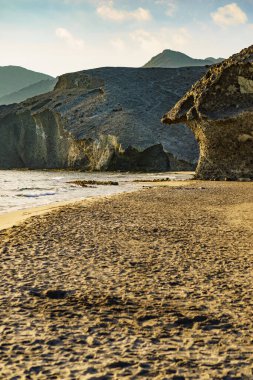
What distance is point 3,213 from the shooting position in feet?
36.8

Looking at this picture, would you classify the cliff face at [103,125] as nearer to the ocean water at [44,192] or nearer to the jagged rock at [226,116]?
the jagged rock at [226,116]

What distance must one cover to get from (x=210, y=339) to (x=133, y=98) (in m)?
47.8

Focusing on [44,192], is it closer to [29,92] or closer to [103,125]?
[103,125]

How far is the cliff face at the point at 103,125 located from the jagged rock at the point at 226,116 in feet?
62.3

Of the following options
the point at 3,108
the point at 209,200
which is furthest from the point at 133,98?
the point at 209,200

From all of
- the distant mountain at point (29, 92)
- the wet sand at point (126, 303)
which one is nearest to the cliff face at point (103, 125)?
the wet sand at point (126, 303)

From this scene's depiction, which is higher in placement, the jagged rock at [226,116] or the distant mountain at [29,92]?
the distant mountain at [29,92]

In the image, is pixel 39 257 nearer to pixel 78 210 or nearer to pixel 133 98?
pixel 78 210

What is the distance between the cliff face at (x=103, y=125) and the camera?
4472cm

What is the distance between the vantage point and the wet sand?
2627 mm

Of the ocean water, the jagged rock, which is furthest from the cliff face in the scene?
the ocean water

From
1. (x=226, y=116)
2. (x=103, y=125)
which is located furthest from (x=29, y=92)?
(x=226, y=116)

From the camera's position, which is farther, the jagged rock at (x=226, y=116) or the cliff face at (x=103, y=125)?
the cliff face at (x=103, y=125)

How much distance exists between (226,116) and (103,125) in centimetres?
2585
